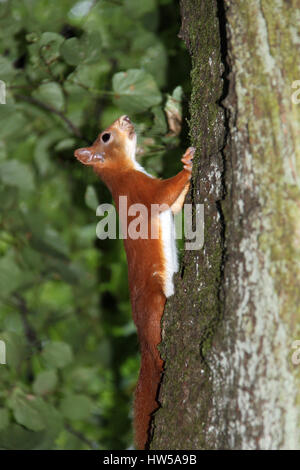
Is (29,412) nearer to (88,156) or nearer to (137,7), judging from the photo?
(88,156)

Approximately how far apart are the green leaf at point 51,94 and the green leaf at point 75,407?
1.73 metres

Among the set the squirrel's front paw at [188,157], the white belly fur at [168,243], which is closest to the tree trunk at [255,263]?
the squirrel's front paw at [188,157]

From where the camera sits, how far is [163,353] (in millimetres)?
1484

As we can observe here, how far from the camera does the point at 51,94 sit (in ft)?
8.37

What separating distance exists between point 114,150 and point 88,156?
0.48 feet

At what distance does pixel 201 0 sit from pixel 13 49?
1.74 m

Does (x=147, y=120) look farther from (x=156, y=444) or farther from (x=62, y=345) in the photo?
(x=156, y=444)

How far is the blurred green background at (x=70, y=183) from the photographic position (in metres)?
2.34

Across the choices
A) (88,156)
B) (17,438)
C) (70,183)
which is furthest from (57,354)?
(70,183)

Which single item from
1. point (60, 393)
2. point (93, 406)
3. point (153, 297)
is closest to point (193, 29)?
point (153, 297)

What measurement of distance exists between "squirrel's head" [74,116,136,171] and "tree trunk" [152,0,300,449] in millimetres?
1311

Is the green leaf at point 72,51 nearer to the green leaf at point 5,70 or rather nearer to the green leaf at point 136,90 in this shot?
the green leaf at point 136,90

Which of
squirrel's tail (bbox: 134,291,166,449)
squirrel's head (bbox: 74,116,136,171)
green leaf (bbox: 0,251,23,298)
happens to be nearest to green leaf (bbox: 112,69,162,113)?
squirrel's head (bbox: 74,116,136,171)

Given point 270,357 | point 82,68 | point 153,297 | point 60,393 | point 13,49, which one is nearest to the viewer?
point 270,357
